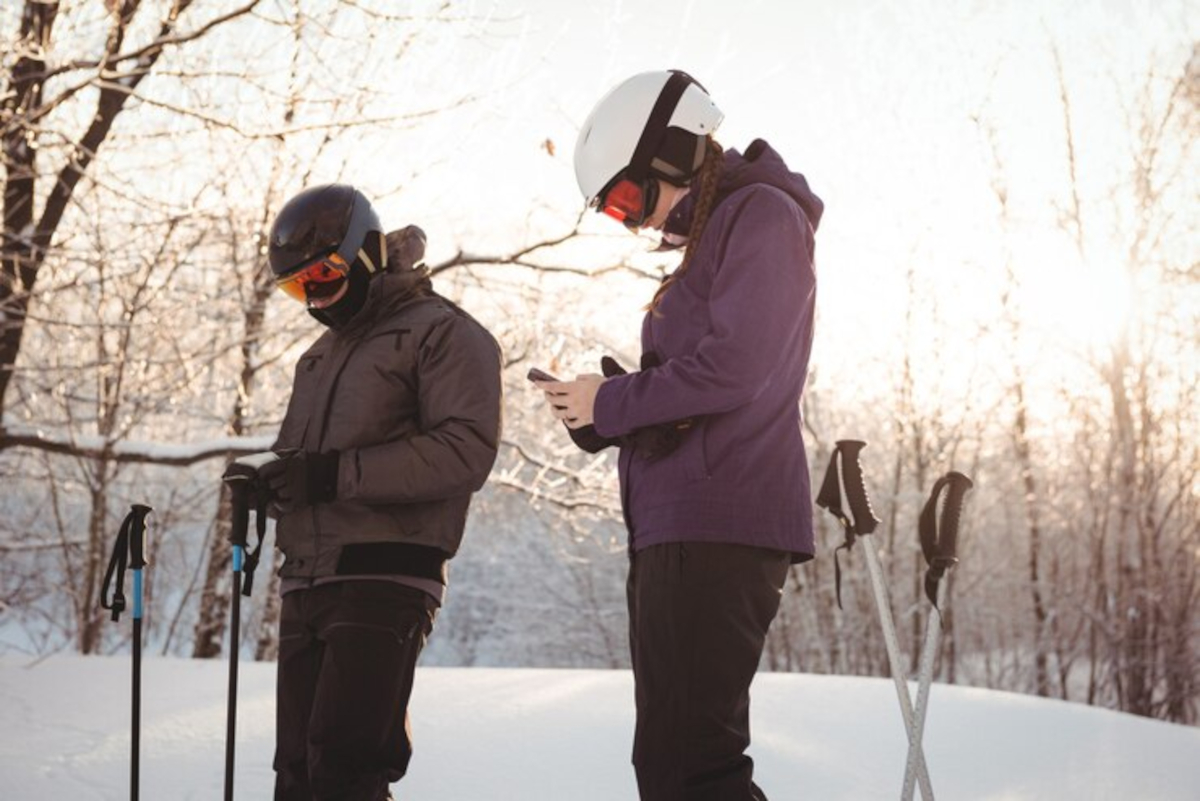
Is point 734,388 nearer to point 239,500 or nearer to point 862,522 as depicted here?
point 862,522

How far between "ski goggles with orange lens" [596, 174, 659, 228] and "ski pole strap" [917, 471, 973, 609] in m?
0.94

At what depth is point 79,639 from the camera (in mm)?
10383

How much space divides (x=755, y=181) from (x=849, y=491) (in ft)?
2.64

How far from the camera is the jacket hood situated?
6.94 ft

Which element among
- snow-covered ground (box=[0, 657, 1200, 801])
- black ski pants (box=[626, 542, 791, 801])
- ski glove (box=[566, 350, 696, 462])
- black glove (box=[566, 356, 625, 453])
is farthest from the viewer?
snow-covered ground (box=[0, 657, 1200, 801])

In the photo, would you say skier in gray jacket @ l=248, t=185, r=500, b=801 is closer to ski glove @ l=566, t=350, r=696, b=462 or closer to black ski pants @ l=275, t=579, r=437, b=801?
black ski pants @ l=275, t=579, r=437, b=801

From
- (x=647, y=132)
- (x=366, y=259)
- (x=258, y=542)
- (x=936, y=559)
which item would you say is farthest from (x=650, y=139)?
(x=258, y=542)

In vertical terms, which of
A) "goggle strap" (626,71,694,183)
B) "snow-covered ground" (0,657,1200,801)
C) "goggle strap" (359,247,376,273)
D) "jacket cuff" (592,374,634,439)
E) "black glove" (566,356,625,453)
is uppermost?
"goggle strap" (626,71,694,183)

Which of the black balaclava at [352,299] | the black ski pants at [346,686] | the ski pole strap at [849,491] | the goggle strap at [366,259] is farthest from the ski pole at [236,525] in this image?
the ski pole strap at [849,491]

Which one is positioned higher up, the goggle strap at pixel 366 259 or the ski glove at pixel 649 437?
the goggle strap at pixel 366 259

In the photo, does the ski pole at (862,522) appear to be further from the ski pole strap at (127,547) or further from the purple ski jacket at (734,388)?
the ski pole strap at (127,547)

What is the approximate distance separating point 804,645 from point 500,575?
6668 mm

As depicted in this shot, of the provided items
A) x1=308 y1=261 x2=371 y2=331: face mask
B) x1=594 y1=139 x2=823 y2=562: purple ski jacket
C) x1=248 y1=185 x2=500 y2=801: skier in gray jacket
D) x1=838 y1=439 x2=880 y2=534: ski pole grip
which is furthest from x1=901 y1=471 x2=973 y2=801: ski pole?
x1=308 y1=261 x2=371 y2=331: face mask

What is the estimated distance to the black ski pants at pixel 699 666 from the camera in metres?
1.88
